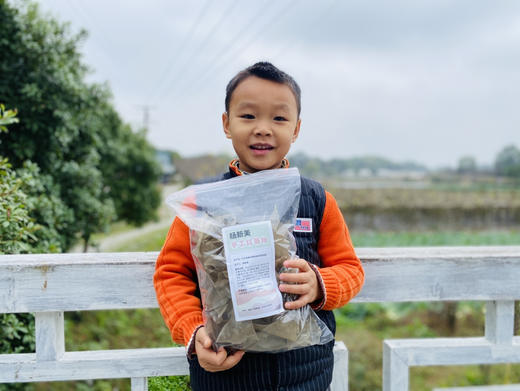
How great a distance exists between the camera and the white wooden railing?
4.02ft

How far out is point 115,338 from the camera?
729cm

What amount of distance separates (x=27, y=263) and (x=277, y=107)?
2.93 ft

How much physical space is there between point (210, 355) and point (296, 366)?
0.27m

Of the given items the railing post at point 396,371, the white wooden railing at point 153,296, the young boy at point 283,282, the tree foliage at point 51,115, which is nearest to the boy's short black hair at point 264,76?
the young boy at point 283,282

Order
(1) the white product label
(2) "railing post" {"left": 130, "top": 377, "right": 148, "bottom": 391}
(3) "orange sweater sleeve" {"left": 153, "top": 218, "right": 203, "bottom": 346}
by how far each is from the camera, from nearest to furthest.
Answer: (1) the white product label → (3) "orange sweater sleeve" {"left": 153, "top": 218, "right": 203, "bottom": 346} → (2) "railing post" {"left": 130, "top": 377, "right": 148, "bottom": 391}

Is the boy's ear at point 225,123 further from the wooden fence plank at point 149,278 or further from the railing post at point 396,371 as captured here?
the railing post at point 396,371

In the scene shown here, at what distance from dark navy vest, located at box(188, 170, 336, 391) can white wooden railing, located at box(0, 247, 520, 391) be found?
19 cm

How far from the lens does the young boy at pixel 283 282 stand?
1.05 metres

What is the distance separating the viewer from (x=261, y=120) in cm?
113

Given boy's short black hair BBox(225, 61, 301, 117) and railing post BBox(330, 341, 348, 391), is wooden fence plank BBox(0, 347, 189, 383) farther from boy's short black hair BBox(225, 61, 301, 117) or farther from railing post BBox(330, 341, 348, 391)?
boy's short black hair BBox(225, 61, 301, 117)

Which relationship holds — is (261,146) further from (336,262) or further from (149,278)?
(149,278)

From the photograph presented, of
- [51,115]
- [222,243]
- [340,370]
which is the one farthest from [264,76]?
[51,115]

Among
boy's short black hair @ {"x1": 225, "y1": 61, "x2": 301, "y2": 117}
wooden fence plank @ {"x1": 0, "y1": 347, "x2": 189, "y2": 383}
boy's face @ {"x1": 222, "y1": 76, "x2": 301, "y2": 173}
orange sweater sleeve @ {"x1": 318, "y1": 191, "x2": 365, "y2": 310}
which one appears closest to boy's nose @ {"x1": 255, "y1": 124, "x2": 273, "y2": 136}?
boy's face @ {"x1": 222, "y1": 76, "x2": 301, "y2": 173}

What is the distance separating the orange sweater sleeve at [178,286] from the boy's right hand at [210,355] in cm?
5
